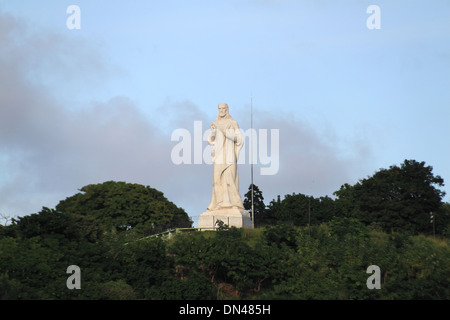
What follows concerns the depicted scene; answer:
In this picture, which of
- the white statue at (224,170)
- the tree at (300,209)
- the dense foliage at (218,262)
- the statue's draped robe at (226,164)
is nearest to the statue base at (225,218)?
the white statue at (224,170)

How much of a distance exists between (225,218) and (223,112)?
530 centimetres

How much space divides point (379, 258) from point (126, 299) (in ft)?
28.9

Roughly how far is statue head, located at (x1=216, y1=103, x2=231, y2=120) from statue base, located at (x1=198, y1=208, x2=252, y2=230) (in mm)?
4567

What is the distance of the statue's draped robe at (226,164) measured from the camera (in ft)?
106

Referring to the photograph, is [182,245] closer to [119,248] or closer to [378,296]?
[119,248]

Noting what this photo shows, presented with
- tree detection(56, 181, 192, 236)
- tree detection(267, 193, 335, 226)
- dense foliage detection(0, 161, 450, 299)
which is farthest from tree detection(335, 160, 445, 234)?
tree detection(56, 181, 192, 236)

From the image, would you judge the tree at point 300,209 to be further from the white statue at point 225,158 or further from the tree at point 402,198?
the white statue at point 225,158

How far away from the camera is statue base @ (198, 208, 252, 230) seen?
3111cm

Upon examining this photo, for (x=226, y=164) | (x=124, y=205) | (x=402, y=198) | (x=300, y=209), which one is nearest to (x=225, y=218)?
(x=226, y=164)

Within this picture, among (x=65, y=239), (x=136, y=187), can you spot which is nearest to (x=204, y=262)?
(x=65, y=239)

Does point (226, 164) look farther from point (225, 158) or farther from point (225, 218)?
point (225, 218)

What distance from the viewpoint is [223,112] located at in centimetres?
3322

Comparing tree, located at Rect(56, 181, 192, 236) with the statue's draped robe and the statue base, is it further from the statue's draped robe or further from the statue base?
the statue base

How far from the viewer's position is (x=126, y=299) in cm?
2138
